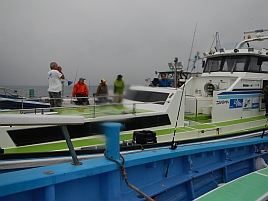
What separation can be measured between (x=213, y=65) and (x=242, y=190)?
542 centimetres

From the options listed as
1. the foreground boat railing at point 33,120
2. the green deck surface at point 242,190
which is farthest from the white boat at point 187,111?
the green deck surface at point 242,190

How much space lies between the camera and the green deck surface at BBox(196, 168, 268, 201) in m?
3.12

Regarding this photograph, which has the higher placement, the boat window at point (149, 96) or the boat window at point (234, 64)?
the boat window at point (234, 64)

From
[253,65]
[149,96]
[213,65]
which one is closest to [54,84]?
[149,96]

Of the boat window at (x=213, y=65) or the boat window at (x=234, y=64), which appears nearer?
the boat window at (x=234, y=64)

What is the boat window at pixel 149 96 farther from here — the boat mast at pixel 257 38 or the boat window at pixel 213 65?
the boat mast at pixel 257 38

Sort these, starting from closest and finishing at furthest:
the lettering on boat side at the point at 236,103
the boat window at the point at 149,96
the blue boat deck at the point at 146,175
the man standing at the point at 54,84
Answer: the blue boat deck at the point at 146,175
the man standing at the point at 54,84
the boat window at the point at 149,96
the lettering on boat side at the point at 236,103

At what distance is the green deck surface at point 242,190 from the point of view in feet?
10.3

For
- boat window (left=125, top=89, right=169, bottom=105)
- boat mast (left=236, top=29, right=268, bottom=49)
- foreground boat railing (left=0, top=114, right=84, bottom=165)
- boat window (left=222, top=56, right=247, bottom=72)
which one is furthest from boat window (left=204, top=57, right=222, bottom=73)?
foreground boat railing (left=0, top=114, right=84, bottom=165)

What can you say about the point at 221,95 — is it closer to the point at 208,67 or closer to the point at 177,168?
the point at 208,67

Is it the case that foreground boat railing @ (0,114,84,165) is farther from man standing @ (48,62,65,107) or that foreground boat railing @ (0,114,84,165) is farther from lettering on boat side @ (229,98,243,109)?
lettering on boat side @ (229,98,243,109)

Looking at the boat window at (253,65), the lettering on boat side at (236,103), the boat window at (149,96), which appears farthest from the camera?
Answer: the boat window at (253,65)

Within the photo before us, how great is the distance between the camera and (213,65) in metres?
8.12

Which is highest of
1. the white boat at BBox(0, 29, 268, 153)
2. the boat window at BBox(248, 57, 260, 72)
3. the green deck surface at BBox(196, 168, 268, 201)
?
the boat window at BBox(248, 57, 260, 72)
